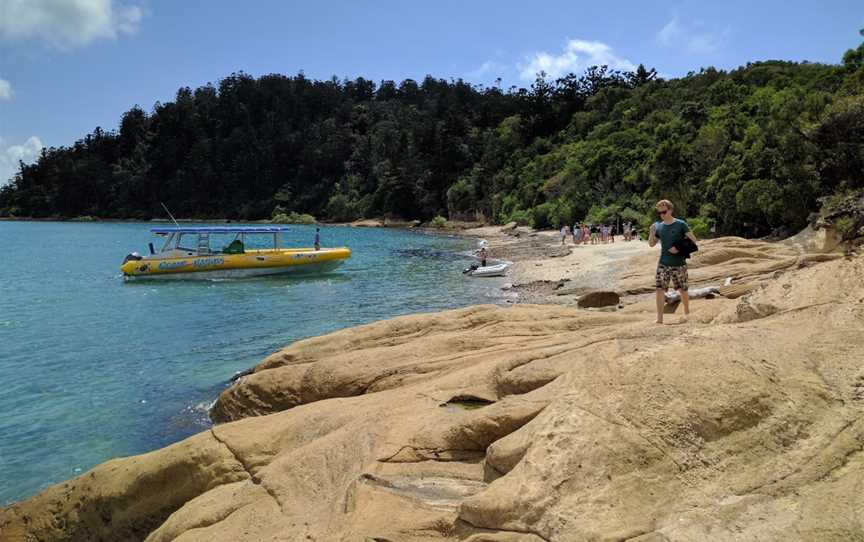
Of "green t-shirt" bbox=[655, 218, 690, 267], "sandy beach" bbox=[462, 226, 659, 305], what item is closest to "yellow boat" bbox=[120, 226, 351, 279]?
"sandy beach" bbox=[462, 226, 659, 305]

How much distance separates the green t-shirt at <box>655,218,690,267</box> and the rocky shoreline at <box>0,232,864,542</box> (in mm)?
770

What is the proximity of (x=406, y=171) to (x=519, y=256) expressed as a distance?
6140 cm

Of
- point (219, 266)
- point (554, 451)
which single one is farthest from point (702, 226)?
point (554, 451)

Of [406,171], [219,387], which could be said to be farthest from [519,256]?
[406,171]

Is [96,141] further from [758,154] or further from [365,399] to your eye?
[365,399]

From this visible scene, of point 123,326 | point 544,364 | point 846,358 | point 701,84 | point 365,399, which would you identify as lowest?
point 123,326

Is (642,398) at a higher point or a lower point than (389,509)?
higher

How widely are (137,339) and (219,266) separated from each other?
12795 millimetres

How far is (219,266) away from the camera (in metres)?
31.2

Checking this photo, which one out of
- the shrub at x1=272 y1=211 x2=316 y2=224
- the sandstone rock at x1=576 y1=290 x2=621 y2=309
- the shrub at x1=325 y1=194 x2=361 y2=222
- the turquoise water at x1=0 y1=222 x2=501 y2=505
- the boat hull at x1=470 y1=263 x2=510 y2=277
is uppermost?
the shrub at x1=325 y1=194 x2=361 y2=222

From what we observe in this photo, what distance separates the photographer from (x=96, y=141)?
146 m

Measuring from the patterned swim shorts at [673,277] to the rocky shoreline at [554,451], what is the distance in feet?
1.62

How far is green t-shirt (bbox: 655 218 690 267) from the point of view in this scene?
8336 millimetres

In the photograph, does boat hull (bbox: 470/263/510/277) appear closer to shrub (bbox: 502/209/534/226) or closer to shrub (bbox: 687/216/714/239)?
shrub (bbox: 687/216/714/239)
